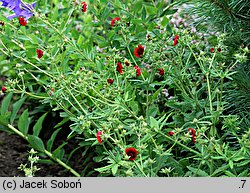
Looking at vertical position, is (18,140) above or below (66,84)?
below

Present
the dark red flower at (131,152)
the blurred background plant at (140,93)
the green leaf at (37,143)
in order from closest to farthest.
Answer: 1. the dark red flower at (131,152)
2. the blurred background plant at (140,93)
3. the green leaf at (37,143)

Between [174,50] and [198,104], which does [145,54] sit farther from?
[198,104]

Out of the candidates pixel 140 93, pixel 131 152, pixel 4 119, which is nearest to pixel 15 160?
pixel 4 119

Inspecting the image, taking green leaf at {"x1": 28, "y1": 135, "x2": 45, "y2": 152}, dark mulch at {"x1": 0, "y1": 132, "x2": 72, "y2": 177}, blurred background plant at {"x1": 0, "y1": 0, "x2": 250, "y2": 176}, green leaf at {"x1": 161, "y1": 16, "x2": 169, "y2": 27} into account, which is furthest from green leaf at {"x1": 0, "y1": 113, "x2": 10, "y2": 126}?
green leaf at {"x1": 161, "y1": 16, "x2": 169, "y2": 27}

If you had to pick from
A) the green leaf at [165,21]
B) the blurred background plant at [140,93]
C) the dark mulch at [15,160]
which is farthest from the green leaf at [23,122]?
the green leaf at [165,21]

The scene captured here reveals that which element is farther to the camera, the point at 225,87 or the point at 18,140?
the point at 18,140

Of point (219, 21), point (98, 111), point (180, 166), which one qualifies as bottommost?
point (180, 166)

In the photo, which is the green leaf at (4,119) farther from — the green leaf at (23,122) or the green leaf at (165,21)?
the green leaf at (165,21)

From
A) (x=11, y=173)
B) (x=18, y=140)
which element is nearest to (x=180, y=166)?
(x=11, y=173)

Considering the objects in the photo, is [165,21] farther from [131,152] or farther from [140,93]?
[131,152]

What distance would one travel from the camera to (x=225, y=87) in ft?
8.17
